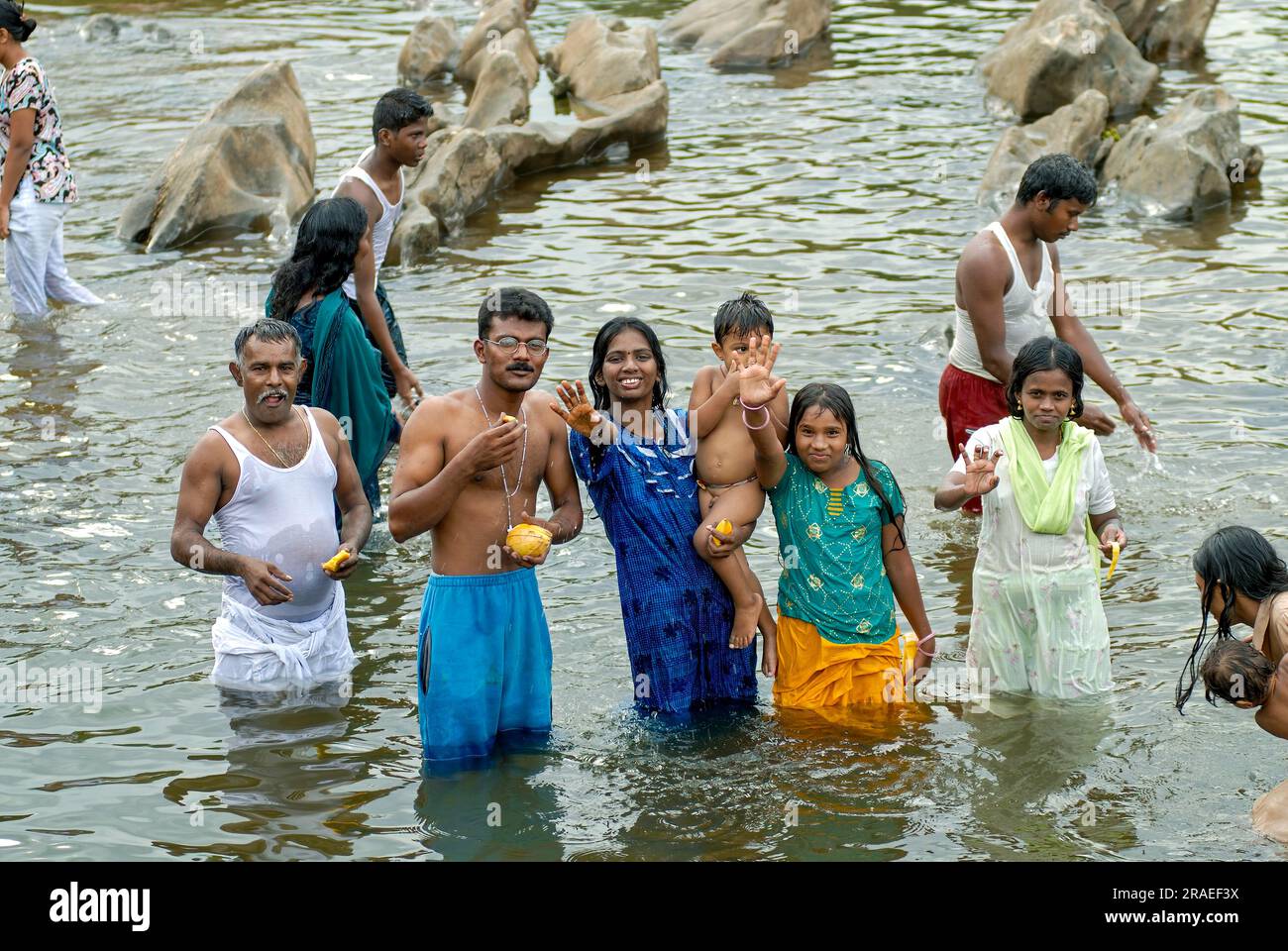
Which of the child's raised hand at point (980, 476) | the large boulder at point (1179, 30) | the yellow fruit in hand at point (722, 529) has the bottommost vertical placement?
the yellow fruit in hand at point (722, 529)

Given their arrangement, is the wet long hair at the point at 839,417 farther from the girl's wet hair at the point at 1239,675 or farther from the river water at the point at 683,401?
the girl's wet hair at the point at 1239,675

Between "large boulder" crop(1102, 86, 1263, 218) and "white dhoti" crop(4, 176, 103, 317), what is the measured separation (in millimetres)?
8133

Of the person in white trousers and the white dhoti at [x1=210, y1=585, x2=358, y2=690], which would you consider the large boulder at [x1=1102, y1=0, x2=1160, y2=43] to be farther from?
the white dhoti at [x1=210, y1=585, x2=358, y2=690]

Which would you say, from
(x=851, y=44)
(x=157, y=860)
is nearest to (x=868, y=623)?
(x=157, y=860)

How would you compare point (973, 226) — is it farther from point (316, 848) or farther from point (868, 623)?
point (316, 848)

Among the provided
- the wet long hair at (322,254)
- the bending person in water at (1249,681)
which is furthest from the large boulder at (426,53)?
the bending person in water at (1249,681)

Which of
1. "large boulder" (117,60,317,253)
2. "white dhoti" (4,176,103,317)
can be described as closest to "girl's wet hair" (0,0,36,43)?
"white dhoti" (4,176,103,317)

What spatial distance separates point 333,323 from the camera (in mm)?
6930

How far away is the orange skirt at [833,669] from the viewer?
5500 millimetres

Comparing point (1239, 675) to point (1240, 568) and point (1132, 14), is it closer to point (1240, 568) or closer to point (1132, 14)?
point (1240, 568)

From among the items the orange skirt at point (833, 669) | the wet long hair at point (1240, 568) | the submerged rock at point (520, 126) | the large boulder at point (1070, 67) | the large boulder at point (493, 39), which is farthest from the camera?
the large boulder at point (493, 39)

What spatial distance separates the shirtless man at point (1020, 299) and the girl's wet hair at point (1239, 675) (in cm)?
209

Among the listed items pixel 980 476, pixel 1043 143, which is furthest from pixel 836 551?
pixel 1043 143

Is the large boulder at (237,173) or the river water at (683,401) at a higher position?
the large boulder at (237,173)
